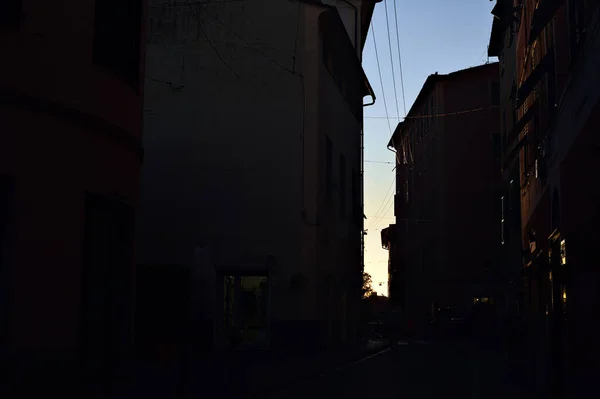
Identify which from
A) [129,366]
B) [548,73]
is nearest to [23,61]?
[129,366]

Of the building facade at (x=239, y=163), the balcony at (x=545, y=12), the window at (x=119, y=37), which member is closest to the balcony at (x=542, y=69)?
the balcony at (x=545, y=12)

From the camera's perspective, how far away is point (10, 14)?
11766 millimetres

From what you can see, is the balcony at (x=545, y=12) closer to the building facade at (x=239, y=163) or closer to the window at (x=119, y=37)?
the window at (x=119, y=37)

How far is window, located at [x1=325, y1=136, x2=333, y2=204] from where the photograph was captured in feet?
96.1

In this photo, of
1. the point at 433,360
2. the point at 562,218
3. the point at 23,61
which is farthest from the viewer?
the point at 433,360

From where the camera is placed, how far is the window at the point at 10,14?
11662 mm

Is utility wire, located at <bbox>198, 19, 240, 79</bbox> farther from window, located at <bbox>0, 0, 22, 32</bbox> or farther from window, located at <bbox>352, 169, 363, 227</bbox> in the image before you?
window, located at <bbox>0, 0, 22, 32</bbox>

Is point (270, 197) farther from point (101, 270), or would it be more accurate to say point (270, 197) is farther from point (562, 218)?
point (101, 270)

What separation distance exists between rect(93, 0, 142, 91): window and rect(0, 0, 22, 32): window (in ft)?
5.48

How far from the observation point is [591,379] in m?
18.5

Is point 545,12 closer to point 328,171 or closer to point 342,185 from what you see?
point 328,171

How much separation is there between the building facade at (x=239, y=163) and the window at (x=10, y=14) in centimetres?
1501

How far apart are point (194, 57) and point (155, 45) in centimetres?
113

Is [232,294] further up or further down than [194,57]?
further down
